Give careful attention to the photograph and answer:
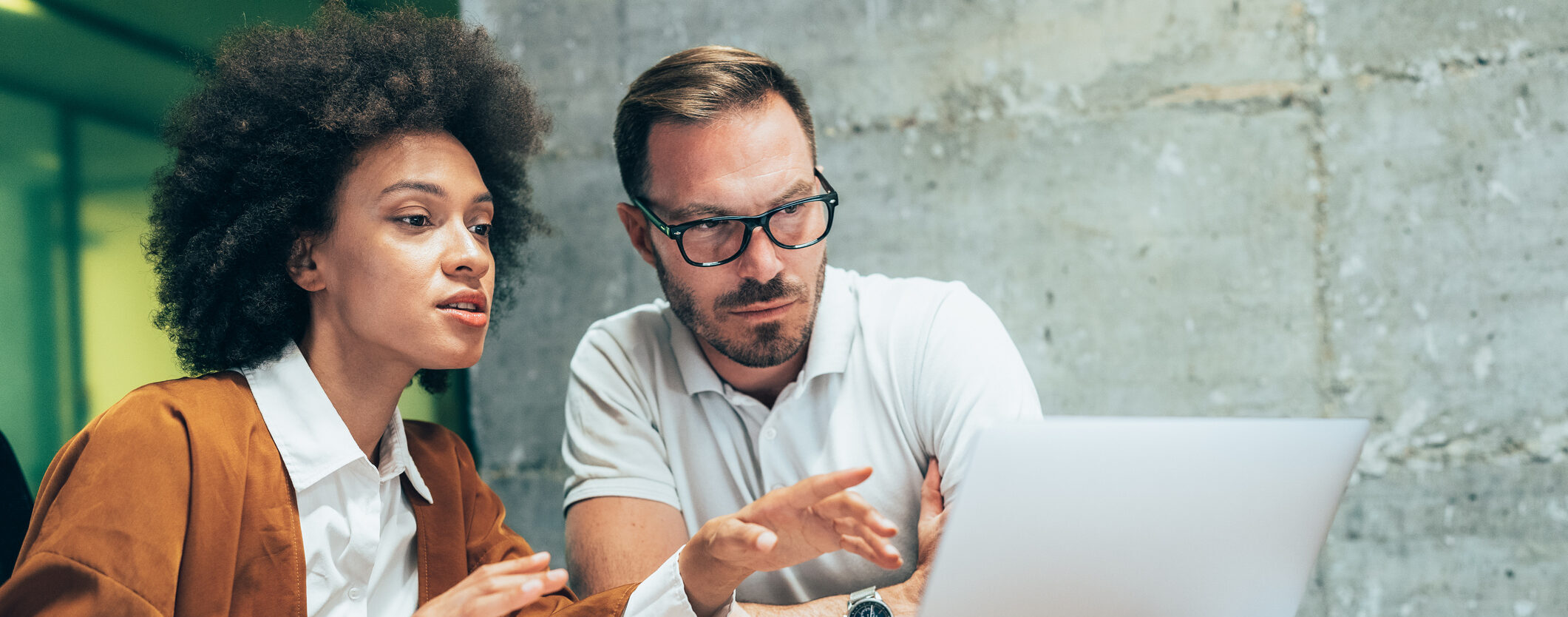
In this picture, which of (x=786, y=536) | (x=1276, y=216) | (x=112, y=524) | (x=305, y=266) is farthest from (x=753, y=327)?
(x=1276, y=216)

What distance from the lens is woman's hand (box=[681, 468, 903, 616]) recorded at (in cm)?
109

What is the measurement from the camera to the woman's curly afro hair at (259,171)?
139 centimetres

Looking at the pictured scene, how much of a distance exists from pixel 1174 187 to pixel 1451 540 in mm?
1154

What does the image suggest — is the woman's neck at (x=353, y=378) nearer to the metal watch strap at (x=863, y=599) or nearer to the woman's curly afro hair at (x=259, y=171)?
the woman's curly afro hair at (x=259, y=171)

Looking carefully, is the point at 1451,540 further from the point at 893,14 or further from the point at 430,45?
the point at 430,45


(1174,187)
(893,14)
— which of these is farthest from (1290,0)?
(893,14)

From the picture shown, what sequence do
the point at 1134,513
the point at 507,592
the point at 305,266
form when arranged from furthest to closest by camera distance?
the point at 305,266
the point at 507,592
the point at 1134,513

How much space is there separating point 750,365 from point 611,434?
0.32 meters

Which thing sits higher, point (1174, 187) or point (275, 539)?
point (1174, 187)

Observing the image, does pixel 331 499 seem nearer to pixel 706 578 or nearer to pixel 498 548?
pixel 498 548

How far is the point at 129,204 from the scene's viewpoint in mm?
1786

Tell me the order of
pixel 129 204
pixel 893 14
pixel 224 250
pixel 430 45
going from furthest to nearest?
1. pixel 893 14
2. pixel 129 204
3. pixel 430 45
4. pixel 224 250

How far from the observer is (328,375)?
140 cm

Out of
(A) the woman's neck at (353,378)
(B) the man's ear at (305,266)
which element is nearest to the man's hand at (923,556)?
(A) the woman's neck at (353,378)
